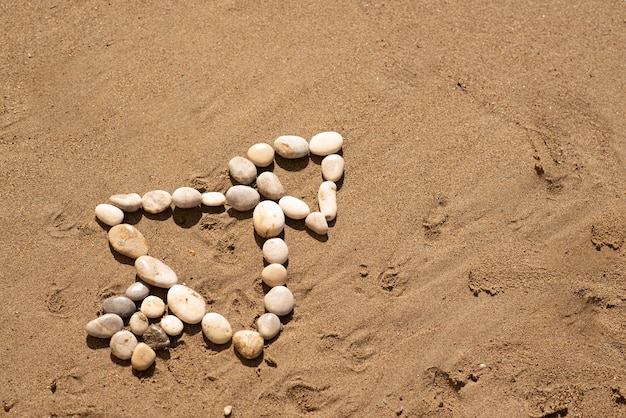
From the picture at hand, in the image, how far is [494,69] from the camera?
11.5ft

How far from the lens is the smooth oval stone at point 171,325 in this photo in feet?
9.61

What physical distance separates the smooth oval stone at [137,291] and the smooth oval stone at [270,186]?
782mm

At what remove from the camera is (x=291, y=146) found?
3254 millimetres

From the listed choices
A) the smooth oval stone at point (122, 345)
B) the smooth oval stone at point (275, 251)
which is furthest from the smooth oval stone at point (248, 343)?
the smooth oval stone at point (122, 345)

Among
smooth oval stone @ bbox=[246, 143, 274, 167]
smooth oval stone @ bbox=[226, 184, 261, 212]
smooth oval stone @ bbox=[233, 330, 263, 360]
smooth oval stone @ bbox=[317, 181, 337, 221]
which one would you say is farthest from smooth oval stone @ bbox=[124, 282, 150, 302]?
smooth oval stone @ bbox=[317, 181, 337, 221]

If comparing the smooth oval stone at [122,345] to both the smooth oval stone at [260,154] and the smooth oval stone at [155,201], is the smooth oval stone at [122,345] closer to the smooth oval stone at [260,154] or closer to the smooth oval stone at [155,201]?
the smooth oval stone at [155,201]

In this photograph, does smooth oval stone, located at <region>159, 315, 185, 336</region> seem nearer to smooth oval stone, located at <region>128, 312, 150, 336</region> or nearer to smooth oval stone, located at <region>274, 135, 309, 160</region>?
smooth oval stone, located at <region>128, 312, 150, 336</region>

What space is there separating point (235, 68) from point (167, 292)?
52.4 inches

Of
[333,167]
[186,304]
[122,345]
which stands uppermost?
[333,167]

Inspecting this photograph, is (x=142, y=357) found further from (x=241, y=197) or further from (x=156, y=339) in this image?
(x=241, y=197)

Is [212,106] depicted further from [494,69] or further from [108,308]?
[494,69]

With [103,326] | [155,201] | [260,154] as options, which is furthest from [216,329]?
[260,154]

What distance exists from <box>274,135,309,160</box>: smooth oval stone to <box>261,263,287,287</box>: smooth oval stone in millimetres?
632

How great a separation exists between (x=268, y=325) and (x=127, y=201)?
0.97m
